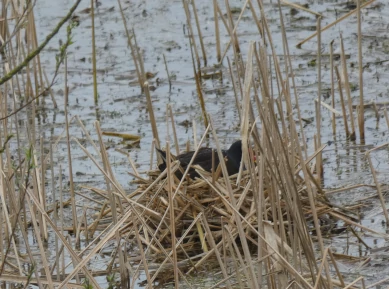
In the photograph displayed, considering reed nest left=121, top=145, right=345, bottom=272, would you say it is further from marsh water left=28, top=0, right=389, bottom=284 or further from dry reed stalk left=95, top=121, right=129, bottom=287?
dry reed stalk left=95, top=121, right=129, bottom=287

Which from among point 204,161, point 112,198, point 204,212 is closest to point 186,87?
point 204,161

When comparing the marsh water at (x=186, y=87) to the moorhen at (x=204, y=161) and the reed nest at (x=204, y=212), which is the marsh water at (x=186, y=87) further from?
the moorhen at (x=204, y=161)

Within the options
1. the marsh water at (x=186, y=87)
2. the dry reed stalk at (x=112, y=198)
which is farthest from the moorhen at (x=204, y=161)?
the dry reed stalk at (x=112, y=198)

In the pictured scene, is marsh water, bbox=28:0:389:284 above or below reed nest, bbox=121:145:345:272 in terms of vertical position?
above

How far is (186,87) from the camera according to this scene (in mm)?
8852

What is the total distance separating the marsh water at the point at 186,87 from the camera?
648 centimetres

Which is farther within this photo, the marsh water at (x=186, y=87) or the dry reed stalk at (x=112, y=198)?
the marsh water at (x=186, y=87)

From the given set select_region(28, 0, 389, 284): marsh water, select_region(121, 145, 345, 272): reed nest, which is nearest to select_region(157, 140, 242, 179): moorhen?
select_region(121, 145, 345, 272): reed nest

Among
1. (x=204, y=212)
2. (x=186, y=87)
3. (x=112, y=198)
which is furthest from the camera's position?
(x=186, y=87)

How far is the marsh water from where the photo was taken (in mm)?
6477

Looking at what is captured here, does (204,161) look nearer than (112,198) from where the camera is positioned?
No

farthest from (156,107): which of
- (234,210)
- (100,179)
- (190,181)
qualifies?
(234,210)

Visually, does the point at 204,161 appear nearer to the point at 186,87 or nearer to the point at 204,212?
the point at 204,212

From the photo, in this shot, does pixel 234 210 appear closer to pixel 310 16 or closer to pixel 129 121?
pixel 129 121
